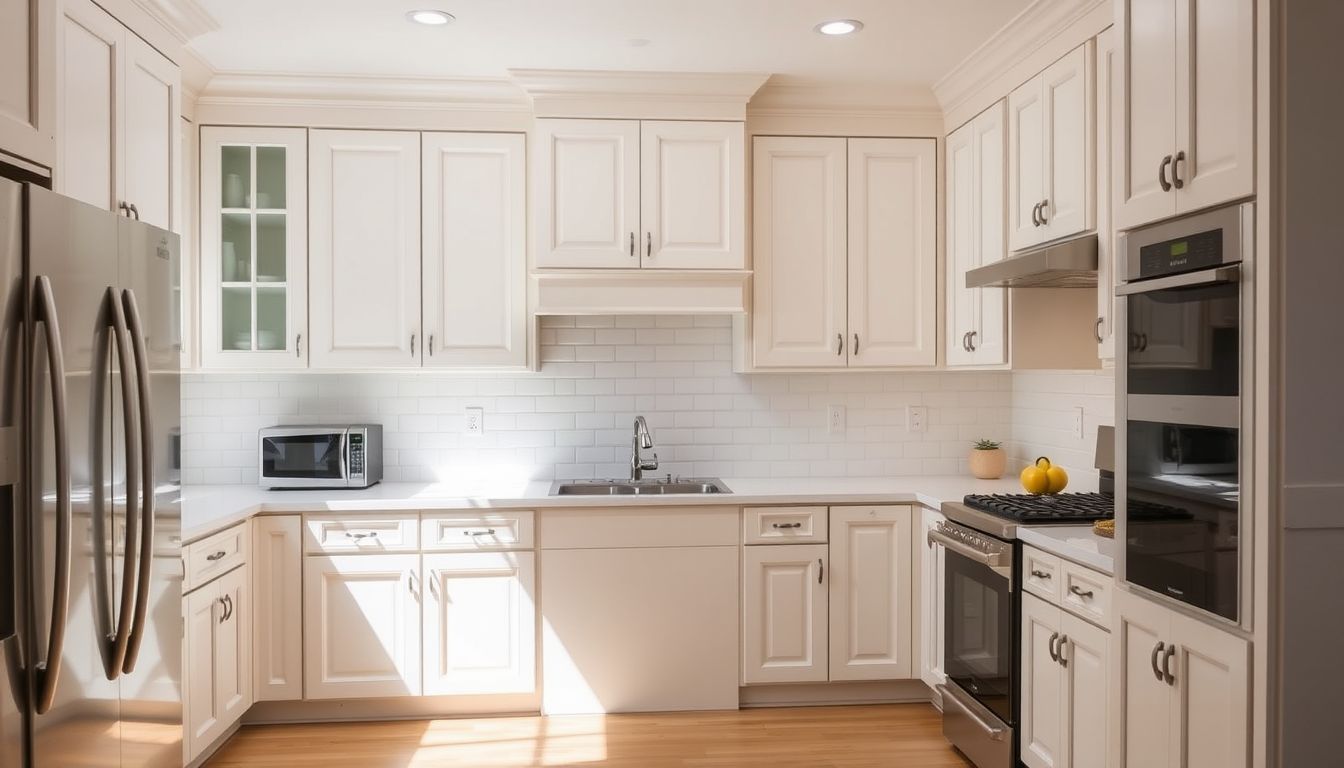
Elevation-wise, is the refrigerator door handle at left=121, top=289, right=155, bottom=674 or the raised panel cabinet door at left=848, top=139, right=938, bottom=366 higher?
the raised panel cabinet door at left=848, top=139, right=938, bottom=366

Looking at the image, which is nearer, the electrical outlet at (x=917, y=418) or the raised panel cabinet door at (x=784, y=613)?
the raised panel cabinet door at (x=784, y=613)

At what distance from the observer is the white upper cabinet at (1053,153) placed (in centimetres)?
276

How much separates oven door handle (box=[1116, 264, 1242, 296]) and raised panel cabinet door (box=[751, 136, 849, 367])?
173 centimetres

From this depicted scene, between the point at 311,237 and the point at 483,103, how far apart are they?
34.5 inches

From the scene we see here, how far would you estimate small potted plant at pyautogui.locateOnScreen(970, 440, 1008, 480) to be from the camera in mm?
3992

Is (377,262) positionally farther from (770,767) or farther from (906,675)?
(906,675)

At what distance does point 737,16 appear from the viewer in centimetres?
300

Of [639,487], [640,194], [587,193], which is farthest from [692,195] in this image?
[639,487]

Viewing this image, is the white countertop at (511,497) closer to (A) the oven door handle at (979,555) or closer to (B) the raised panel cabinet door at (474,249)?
(A) the oven door handle at (979,555)

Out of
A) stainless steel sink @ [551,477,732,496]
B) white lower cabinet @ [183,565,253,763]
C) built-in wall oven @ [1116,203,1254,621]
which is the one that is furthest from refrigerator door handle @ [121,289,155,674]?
built-in wall oven @ [1116,203,1254,621]

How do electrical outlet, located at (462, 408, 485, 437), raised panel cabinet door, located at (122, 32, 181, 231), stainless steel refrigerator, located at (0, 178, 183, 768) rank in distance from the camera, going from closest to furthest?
1. stainless steel refrigerator, located at (0, 178, 183, 768)
2. raised panel cabinet door, located at (122, 32, 181, 231)
3. electrical outlet, located at (462, 408, 485, 437)

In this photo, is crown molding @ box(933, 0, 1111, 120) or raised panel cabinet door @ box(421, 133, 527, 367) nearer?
crown molding @ box(933, 0, 1111, 120)

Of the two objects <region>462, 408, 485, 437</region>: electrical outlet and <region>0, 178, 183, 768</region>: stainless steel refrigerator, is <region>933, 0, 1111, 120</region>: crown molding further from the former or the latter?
<region>0, 178, 183, 768</region>: stainless steel refrigerator

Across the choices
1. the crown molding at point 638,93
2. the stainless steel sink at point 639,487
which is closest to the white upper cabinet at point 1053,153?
the crown molding at point 638,93
